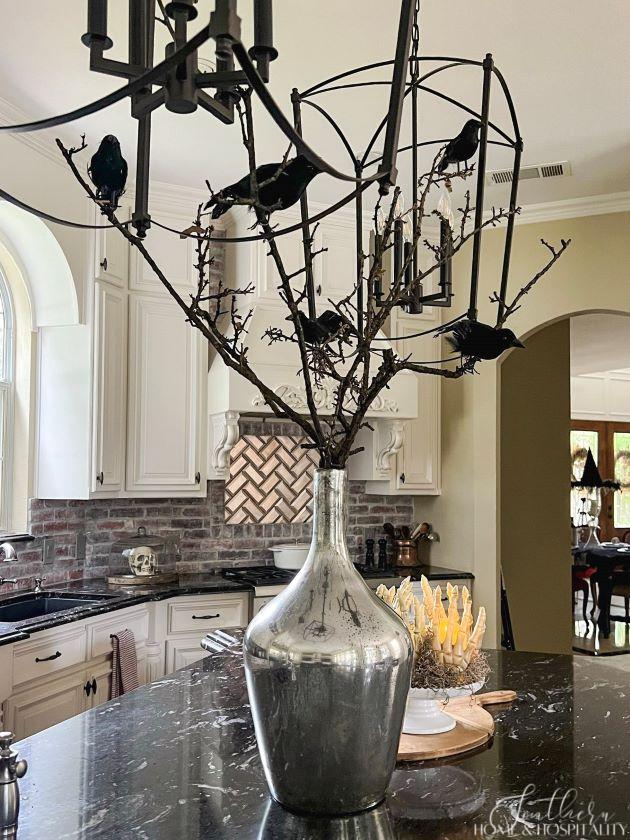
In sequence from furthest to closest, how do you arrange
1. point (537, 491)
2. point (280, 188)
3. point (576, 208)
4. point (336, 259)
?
point (537, 491) < point (336, 259) < point (576, 208) < point (280, 188)

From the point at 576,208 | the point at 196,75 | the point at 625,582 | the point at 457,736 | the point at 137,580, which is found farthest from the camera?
the point at 625,582

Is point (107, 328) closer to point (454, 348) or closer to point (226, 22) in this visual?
point (454, 348)

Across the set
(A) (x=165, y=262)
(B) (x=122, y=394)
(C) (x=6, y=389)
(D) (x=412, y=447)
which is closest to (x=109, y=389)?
(B) (x=122, y=394)

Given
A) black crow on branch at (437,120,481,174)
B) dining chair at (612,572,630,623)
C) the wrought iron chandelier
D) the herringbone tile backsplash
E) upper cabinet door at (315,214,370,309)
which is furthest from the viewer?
dining chair at (612,572,630,623)

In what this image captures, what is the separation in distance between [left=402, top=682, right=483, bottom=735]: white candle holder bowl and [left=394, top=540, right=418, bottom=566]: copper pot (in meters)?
3.41

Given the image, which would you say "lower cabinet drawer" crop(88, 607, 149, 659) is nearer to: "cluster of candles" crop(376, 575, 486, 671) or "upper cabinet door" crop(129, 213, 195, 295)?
"upper cabinet door" crop(129, 213, 195, 295)

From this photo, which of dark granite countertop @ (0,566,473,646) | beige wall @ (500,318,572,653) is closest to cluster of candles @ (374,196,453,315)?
dark granite countertop @ (0,566,473,646)

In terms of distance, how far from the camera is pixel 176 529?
4.84 metres

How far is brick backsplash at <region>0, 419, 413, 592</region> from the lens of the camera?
4234mm

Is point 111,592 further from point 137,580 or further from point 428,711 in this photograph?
point 428,711

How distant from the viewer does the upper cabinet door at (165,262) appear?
178 inches

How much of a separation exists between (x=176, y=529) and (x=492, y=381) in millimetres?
2097

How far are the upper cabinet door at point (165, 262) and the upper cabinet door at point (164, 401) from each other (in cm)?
8

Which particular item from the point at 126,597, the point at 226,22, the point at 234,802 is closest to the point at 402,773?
the point at 234,802
